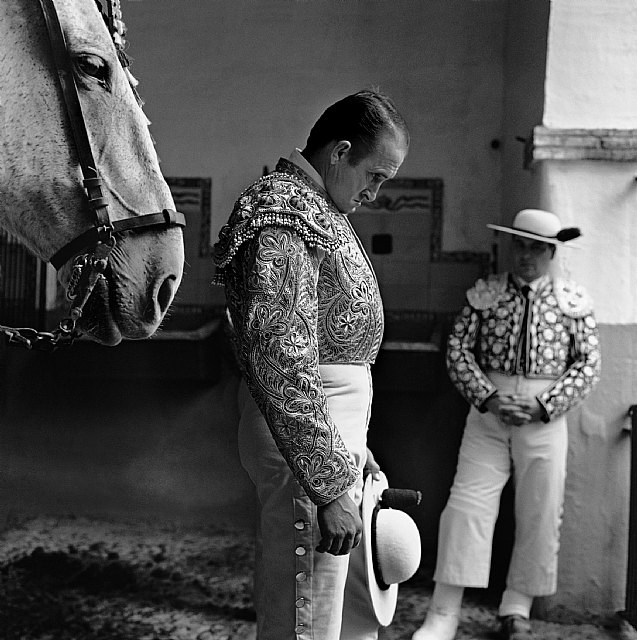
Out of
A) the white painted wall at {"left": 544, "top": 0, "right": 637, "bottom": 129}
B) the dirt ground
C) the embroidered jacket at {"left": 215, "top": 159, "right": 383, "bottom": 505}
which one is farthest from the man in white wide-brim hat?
the embroidered jacket at {"left": 215, "top": 159, "right": 383, "bottom": 505}

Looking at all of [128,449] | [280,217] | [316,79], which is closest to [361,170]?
[280,217]

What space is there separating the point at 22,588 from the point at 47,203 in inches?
149

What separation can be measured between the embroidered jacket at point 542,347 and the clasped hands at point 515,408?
3 centimetres

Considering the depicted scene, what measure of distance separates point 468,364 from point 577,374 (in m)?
0.51

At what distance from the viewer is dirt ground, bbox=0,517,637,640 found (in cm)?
445

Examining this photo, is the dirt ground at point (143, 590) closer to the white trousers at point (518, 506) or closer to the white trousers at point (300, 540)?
the white trousers at point (518, 506)

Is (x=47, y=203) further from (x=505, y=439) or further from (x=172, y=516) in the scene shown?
(x=172, y=516)

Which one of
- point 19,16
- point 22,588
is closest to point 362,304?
point 19,16

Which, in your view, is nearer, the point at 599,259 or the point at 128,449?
the point at 599,259

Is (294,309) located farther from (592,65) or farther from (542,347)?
(592,65)

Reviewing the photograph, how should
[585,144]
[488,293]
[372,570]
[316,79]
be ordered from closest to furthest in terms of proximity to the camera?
[372,570] < [585,144] < [488,293] < [316,79]

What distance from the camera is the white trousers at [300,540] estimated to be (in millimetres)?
2221

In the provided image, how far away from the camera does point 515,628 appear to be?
4.44m

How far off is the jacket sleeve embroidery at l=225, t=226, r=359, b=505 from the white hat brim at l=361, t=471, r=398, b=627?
0.77 ft
